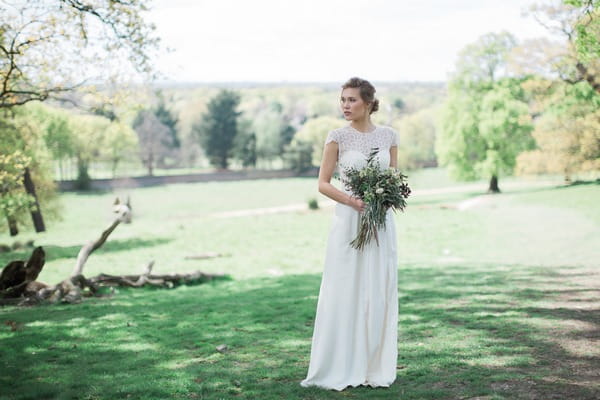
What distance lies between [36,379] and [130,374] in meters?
0.94

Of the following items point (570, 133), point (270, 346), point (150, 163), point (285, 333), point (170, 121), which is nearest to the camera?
point (270, 346)

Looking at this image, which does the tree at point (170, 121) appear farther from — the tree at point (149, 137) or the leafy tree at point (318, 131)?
the leafy tree at point (318, 131)

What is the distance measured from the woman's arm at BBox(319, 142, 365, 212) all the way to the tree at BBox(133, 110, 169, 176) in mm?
65442

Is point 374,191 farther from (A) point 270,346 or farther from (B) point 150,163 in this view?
(B) point 150,163

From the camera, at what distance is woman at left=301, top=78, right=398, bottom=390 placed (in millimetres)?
5000

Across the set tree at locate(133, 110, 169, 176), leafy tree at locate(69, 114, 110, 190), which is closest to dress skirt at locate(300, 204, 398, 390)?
leafy tree at locate(69, 114, 110, 190)

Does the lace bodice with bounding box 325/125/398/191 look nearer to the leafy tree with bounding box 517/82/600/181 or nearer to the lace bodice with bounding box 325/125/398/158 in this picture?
the lace bodice with bounding box 325/125/398/158

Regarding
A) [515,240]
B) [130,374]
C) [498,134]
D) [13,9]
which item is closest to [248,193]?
[498,134]

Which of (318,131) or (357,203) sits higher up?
(318,131)

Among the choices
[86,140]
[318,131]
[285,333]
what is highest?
[318,131]

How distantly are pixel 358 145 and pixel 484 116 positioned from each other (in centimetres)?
3635

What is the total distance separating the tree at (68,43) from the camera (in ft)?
38.1

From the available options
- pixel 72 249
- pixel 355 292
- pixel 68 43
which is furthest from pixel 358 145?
pixel 72 249

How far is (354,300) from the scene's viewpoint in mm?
5082
